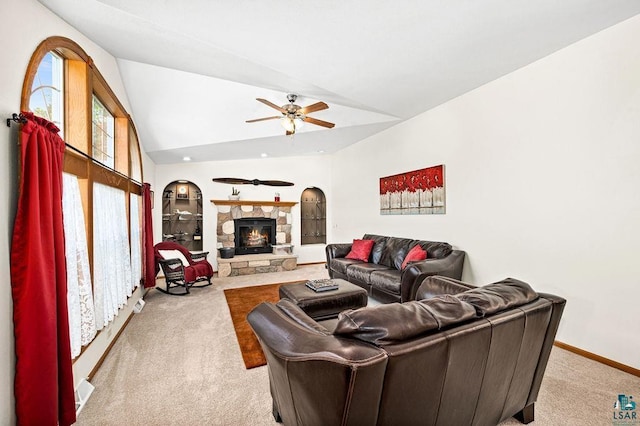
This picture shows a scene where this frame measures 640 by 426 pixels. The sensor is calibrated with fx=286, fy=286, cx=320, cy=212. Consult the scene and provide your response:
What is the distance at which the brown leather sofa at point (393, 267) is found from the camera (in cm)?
352

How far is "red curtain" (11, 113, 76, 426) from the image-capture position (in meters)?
1.52

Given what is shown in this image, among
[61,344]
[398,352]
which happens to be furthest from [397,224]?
[61,344]

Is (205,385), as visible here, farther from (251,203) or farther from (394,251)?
(251,203)

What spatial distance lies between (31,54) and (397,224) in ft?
15.7

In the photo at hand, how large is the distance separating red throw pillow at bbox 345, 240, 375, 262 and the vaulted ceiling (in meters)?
2.29

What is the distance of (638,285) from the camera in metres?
2.37

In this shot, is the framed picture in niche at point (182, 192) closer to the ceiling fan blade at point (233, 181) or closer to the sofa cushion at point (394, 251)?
the ceiling fan blade at point (233, 181)

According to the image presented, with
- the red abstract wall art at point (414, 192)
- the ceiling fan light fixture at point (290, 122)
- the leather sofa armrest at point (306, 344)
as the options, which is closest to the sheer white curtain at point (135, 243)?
the ceiling fan light fixture at point (290, 122)

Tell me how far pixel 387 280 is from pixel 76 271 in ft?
10.7

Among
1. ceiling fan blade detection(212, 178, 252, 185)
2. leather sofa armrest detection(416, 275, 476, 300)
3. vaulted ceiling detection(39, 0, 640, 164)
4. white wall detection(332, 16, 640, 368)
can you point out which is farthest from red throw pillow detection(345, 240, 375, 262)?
ceiling fan blade detection(212, 178, 252, 185)

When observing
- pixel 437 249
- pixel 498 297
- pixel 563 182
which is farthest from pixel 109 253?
pixel 563 182

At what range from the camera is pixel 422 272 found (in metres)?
3.41

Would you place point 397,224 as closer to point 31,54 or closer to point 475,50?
point 475,50
